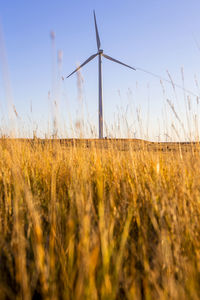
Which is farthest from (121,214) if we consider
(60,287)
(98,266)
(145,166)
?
(145,166)

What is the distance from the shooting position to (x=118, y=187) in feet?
6.44

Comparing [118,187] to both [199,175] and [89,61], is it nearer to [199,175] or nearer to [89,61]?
[199,175]

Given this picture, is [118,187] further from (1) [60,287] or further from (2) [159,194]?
(1) [60,287]

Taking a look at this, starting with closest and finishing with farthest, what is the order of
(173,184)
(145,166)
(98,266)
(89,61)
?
(98,266) < (173,184) < (145,166) < (89,61)

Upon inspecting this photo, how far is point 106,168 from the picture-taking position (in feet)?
8.81

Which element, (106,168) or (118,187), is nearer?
(118,187)

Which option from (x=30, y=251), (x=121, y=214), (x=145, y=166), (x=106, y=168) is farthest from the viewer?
(x=106, y=168)

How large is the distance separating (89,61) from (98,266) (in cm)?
1282

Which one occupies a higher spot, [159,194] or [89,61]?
[89,61]

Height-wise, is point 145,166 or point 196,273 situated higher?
point 145,166

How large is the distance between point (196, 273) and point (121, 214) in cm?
56

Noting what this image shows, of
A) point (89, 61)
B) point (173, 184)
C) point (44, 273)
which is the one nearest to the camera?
point (44, 273)

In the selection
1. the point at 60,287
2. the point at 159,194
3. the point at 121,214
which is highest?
the point at 159,194

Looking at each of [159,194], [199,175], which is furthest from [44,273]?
[199,175]
